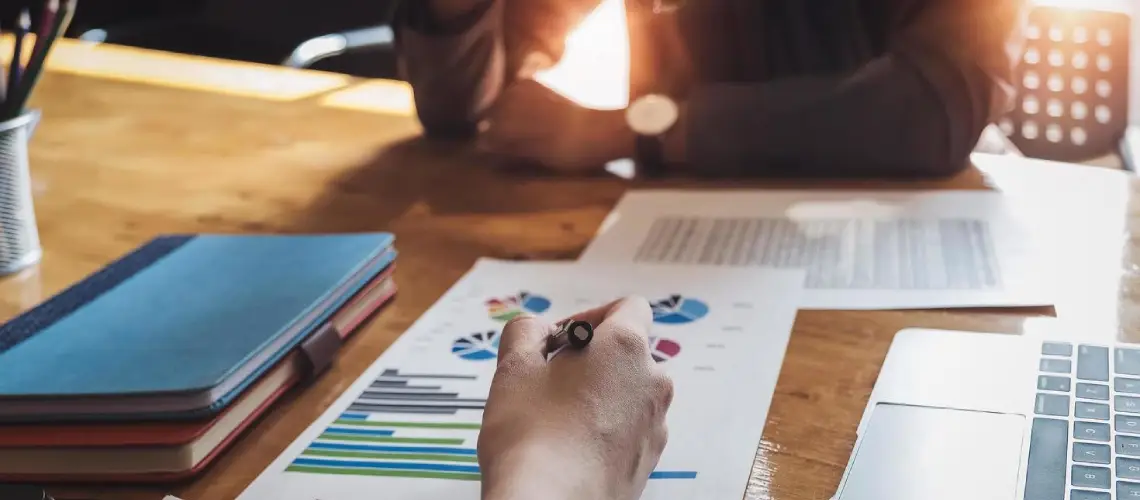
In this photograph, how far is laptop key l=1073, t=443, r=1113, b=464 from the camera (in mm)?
493

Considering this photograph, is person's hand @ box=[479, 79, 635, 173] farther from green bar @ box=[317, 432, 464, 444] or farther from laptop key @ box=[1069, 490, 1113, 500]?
laptop key @ box=[1069, 490, 1113, 500]

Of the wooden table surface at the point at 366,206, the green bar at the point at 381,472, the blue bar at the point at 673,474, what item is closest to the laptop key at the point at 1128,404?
the wooden table surface at the point at 366,206

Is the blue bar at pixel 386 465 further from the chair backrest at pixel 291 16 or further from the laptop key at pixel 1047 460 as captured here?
the chair backrest at pixel 291 16

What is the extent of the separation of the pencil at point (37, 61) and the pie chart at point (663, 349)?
493 millimetres

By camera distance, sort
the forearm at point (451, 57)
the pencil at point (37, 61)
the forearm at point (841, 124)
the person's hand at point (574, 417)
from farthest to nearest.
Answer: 1. the forearm at point (451, 57)
2. the forearm at point (841, 124)
3. the pencil at point (37, 61)
4. the person's hand at point (574, 417)

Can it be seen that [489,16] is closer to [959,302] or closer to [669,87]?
[669,87]

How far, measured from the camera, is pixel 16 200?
33.2 inches

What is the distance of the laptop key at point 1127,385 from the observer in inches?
21.7

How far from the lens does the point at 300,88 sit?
147 cm

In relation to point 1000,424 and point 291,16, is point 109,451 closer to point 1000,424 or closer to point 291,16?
point 1000,424

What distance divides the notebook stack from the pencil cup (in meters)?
0.13

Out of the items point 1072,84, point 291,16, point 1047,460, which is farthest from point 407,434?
point 291,16

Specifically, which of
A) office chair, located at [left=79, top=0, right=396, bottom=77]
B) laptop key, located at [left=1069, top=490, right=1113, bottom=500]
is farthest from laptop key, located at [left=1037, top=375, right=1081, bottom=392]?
office chair, located at [left=79, top=0, right=396, bottom=77]

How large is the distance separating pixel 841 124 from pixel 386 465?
646 mm
